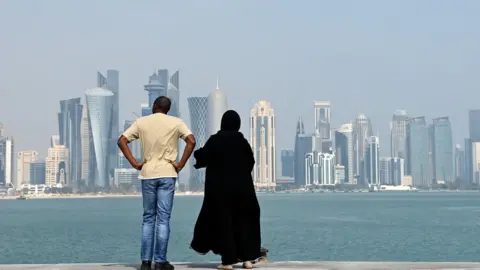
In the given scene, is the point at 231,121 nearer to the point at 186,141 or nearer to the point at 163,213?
the point at 186,141

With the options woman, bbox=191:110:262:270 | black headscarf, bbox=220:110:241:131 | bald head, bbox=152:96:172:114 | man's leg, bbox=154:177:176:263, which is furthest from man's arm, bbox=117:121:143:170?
black headscarf, bbox=220:110:241:131

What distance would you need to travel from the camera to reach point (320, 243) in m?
51.2

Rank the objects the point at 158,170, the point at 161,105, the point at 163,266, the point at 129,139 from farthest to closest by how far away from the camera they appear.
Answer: the point at 161,105, the point at 129,139, the point at 158,170, the point at 163,266

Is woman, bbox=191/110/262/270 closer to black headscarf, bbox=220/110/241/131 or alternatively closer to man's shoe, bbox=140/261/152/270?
black headscarf, bbox=220/110/241/131

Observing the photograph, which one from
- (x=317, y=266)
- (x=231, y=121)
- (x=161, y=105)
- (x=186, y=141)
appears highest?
(x=161, y=105)

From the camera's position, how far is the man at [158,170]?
9.56m

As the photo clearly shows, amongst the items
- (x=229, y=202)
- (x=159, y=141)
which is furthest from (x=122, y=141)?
(x=229, y=202)

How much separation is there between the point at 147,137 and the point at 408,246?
134 ft

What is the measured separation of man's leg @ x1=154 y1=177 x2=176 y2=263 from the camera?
9.53 meters

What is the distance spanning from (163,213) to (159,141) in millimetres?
806

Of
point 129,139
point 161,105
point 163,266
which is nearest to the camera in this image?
point 163,266

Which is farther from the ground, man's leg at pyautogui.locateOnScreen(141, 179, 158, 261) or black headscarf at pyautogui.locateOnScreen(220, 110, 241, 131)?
black headscarf at pyautogui.locateOnScreen(220, 110, 241, 131)

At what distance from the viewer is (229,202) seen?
31.9 ft

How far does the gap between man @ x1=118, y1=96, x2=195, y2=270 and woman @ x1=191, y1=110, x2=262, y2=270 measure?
0.30 m
